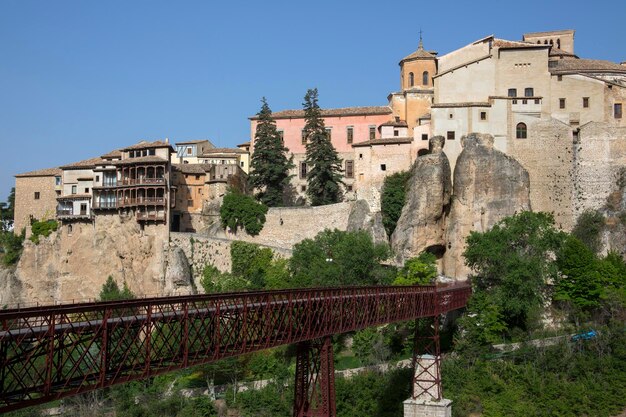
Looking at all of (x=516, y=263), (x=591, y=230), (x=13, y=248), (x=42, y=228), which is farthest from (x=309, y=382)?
(x=13, y=248)

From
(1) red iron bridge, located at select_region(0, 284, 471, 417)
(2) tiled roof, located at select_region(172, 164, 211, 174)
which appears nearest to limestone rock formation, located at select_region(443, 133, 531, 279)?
(1) red iron bridge, located at select_region(0, 284, 471, 417)

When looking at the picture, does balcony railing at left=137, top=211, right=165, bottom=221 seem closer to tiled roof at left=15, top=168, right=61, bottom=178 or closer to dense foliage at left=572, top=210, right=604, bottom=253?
tiled roof at left=15, top=168, right=61, bottom=178

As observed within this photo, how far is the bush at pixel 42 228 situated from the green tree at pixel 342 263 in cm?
2292

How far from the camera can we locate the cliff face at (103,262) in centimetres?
6469

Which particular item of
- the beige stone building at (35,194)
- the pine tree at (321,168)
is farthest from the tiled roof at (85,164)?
the pine tree at (321,168)

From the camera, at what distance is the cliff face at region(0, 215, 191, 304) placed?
6469cm

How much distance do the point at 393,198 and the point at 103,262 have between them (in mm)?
23661

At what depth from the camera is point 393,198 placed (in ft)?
207

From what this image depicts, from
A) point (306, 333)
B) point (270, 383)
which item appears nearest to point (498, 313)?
point (270, 383)

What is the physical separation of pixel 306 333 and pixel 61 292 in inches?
1679

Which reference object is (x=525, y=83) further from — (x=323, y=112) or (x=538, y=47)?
(x=323, y=112)

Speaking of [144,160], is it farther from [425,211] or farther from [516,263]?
[516,263]

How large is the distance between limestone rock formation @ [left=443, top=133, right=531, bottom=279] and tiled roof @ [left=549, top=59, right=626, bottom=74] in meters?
8.68

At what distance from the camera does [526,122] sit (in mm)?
62969
